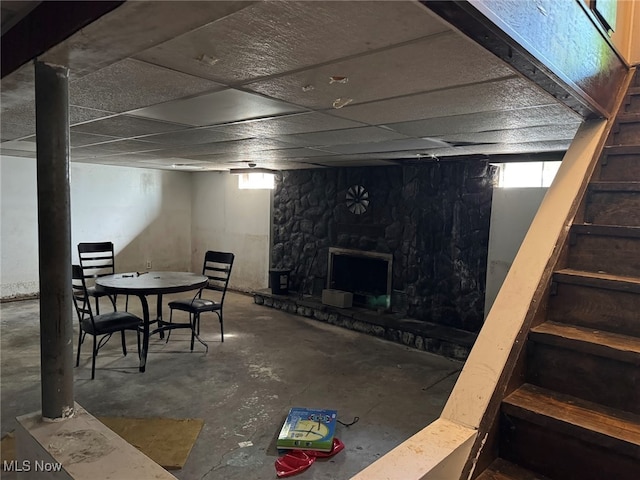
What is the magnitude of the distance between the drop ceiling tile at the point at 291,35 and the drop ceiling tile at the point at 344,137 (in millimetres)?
1375

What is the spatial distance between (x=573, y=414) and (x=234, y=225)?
6610mm

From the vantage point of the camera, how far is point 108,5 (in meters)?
1.04

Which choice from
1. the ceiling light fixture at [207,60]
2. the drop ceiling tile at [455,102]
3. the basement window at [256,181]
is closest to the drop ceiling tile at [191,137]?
the drop ceiling tile at [455,102]

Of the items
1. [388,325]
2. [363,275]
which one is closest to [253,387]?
[388,325]

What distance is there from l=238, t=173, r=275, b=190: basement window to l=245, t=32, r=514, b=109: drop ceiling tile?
489 cm

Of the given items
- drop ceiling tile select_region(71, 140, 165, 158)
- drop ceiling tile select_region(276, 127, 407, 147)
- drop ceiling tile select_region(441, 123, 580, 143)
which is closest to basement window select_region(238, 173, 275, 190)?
drop ceiling tile select_region(71, 140, 165, 158)

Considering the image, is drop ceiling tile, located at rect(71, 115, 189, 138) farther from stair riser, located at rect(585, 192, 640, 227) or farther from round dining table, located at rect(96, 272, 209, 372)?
stair riser, located at rect(585, 192, 640, 227)

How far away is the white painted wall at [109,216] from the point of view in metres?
5.98

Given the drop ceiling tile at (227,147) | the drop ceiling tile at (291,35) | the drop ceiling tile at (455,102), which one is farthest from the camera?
the drop ceiling tile at (227,147)

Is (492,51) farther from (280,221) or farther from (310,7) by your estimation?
(280,221)

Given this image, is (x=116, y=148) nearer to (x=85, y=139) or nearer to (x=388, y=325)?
(x=85, y=139)

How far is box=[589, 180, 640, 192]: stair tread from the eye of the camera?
1.69 metres

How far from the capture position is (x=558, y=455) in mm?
1190

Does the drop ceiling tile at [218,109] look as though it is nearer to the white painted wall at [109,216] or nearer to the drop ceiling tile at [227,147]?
the drop ceiling tile at [227,147]
